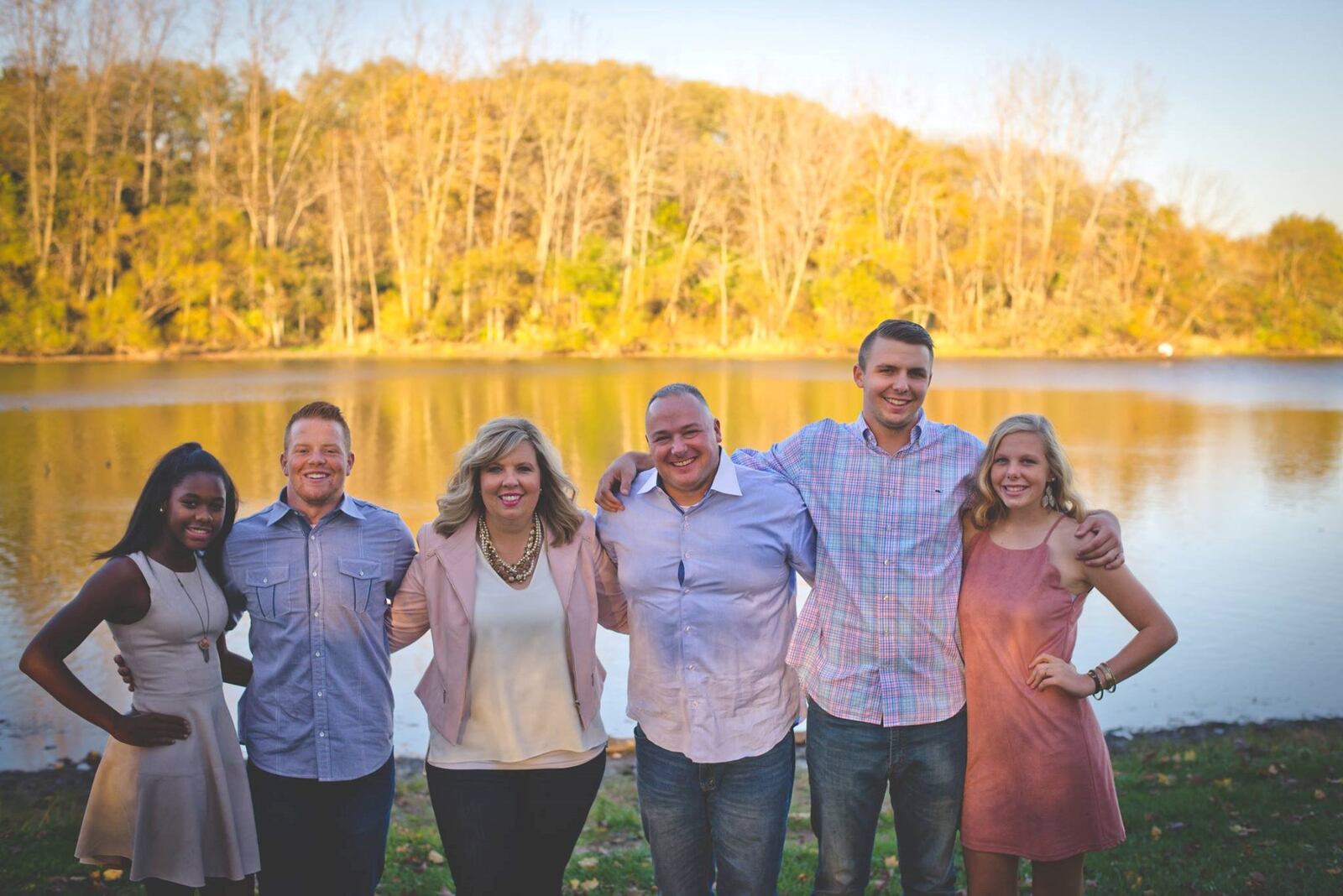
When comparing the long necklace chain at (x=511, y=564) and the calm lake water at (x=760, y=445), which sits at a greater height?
the long necklace chain at (x=511, y=564)

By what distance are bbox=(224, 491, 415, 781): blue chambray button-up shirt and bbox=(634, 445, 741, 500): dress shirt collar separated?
0.96 metres

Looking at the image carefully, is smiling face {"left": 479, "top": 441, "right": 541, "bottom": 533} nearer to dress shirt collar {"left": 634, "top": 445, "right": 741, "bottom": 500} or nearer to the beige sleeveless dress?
dress shirt collar {"left": 634, "top": 445, "right": 741, "bottom": 500}

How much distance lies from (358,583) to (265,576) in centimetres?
30

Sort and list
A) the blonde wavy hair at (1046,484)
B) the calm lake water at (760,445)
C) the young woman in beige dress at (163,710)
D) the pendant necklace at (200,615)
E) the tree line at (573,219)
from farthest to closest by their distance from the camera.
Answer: the tree line at (573,219), the calm lake water at (760,445), the blonde wavy hair at (1046,484), the pendant necklace at (200,615), the young woman in beige dress at (163,710)

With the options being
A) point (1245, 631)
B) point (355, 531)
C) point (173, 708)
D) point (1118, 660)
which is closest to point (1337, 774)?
point (1118, 660)

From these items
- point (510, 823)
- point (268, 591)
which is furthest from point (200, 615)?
point (510, 823)

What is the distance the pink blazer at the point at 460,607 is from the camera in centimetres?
358

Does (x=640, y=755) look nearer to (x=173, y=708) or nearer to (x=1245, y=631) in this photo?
(x=173, y=708)

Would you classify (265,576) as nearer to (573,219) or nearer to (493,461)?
(493,461)

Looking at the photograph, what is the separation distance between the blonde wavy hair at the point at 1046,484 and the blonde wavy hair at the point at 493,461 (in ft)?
4.47

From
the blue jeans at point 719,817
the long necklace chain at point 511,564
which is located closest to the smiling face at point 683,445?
the long necklace chain at point 511,564

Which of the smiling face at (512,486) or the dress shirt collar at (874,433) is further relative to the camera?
the dress shirt collar at (874,433)

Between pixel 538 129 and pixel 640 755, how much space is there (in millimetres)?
62359

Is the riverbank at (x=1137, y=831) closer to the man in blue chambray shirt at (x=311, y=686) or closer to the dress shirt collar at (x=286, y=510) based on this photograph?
the man in blue chambray shirt at (x=311, y=686)
